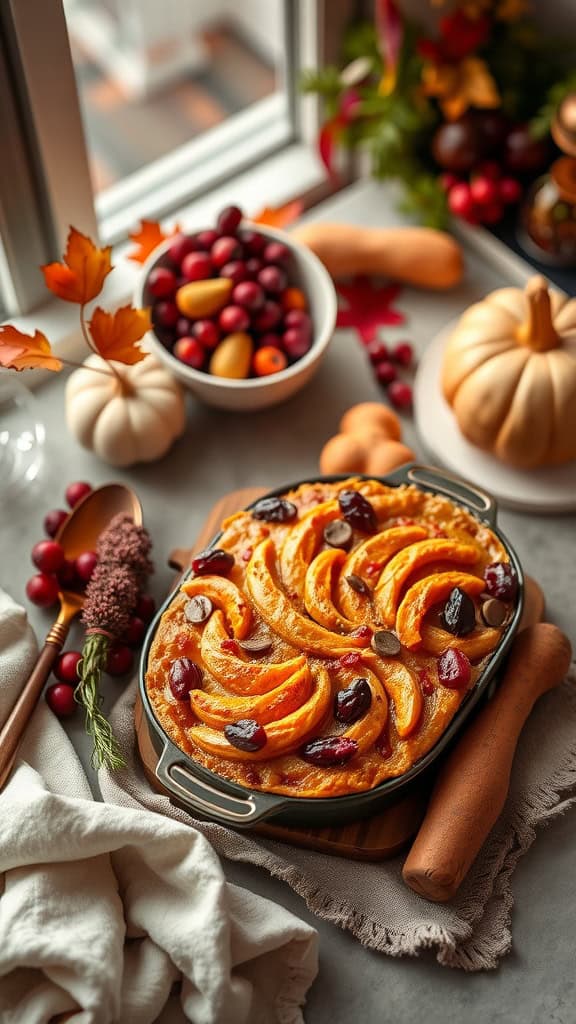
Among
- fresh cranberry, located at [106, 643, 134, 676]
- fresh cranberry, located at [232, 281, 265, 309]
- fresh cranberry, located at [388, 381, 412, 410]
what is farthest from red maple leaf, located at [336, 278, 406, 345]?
fresh cranberry, located at [106, 643, 134, 676]

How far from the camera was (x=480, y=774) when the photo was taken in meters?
1.54

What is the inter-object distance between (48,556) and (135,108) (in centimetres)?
137

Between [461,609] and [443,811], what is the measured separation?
28 cm

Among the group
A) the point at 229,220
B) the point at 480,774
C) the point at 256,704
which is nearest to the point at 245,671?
the point at 256,704

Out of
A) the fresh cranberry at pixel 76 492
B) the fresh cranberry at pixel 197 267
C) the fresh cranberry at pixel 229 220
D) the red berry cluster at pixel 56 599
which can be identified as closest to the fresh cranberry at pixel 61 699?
the red berry cluster at pixel 56 599

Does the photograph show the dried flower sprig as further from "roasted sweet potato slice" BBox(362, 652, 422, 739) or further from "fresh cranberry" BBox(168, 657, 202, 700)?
"roasted sweet potato slice" BBox(362, 652, 422, 739)

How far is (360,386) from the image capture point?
6.94ft

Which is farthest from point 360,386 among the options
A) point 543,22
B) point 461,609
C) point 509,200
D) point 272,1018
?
point 272,1018

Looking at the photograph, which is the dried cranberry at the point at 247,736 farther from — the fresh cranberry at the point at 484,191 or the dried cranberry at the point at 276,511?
the fresh cranberry at the point at 484,191

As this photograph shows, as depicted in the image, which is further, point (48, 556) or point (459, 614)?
point (48, 556)

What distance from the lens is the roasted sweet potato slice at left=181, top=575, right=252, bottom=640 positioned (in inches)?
61.6

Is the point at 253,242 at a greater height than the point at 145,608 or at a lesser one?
greater

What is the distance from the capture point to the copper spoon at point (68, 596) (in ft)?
5.29

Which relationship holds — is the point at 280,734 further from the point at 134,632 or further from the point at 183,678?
the point at 134,632
